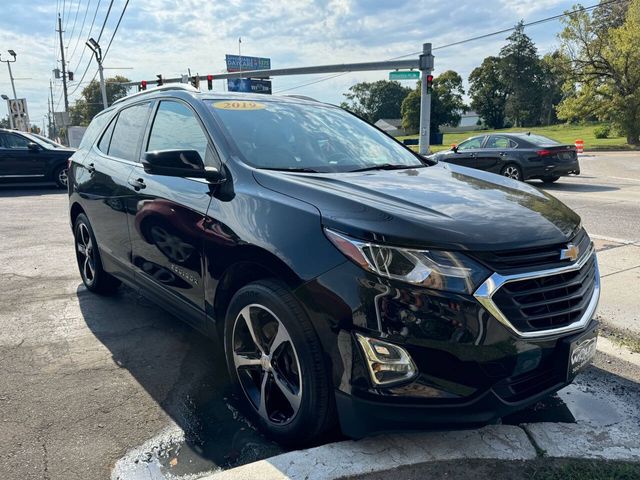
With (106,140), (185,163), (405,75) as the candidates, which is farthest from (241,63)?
(185,163)

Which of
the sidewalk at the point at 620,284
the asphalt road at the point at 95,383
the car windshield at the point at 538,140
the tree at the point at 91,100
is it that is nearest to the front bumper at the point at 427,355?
the asphalt road at the point at 95,383

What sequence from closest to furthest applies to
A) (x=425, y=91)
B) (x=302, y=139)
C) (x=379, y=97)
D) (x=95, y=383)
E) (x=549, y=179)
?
1. (x=95, y=383)
2. (x=302, y=139)
3. (x=549, y=179)
4. (x=425, y=91)
5. (x=379, y=97)

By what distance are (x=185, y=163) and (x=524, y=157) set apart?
40.3 feet

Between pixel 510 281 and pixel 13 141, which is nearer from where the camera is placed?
pixel 510 281

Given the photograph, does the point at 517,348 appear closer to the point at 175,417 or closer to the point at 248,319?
the point at 248,319

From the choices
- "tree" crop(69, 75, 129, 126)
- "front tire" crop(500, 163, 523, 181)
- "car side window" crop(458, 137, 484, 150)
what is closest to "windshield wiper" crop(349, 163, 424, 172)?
"front tire" crop(500, 163, 523, 181)

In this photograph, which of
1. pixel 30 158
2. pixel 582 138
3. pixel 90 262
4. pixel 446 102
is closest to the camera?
pixel 90 262

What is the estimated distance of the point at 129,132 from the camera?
4.26m

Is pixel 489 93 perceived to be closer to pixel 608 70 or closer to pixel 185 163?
Result: pixel 608 70

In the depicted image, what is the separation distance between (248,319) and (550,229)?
1.54 m

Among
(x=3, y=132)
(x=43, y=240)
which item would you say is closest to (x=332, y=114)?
(x=43, y=240)

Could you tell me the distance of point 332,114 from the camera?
159 inches

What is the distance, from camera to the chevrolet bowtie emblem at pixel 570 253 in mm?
2336

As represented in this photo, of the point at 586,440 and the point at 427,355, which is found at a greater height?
the point at 427,355
